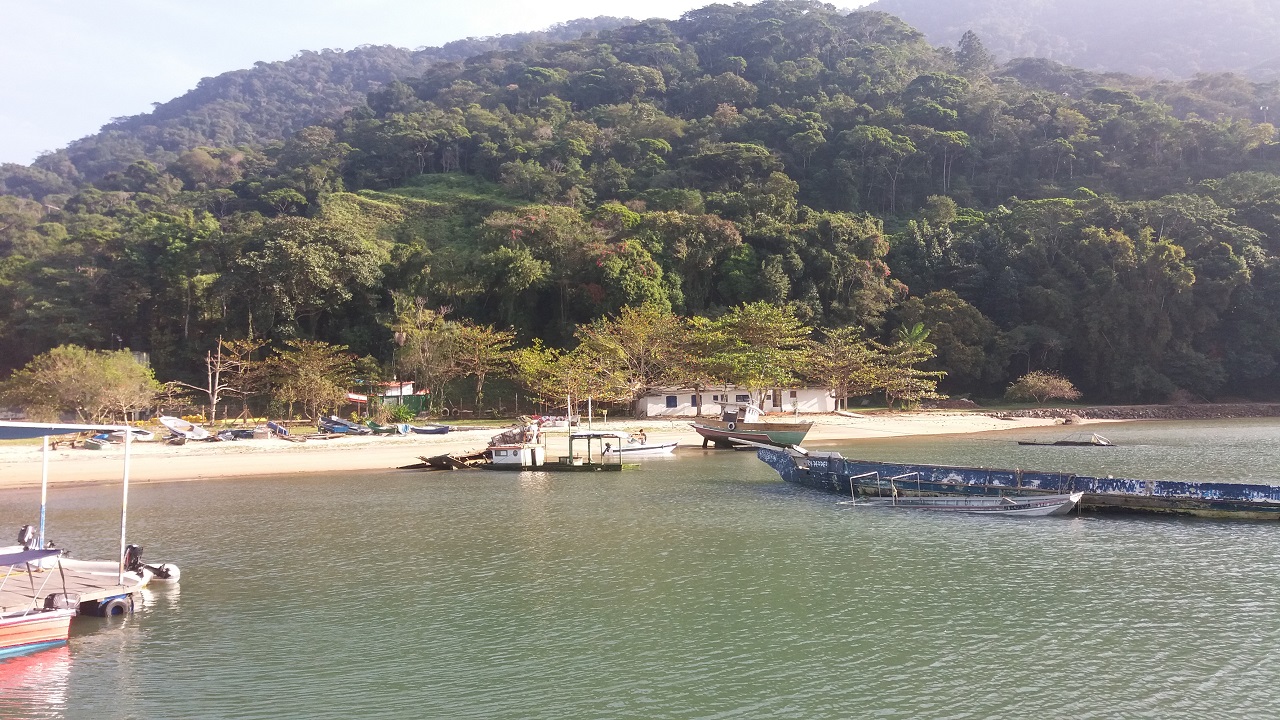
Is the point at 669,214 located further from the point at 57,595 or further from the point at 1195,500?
the point at 57,595

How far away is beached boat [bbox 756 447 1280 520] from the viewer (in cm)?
2016

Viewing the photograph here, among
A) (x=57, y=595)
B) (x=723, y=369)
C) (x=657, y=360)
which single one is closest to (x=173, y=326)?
(x=657, y=360)

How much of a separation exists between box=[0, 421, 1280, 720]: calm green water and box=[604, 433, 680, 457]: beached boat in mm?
12571

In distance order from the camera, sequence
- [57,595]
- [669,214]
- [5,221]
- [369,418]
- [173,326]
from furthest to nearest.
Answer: [5,221] < [669,214] < [173,326] < [369,418] < [57,595]

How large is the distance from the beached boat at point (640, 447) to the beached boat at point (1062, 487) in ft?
33.9

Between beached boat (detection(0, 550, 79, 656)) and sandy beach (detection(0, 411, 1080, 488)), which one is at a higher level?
sandy beach (detection(0, 411, 1080, 488))

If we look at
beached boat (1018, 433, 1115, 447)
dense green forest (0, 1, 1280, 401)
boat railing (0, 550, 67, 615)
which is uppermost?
dense green forest (0, 1, 1280, 401)

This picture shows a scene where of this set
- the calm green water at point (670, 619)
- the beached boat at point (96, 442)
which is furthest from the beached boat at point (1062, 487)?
the beached boat at point (96, 442)

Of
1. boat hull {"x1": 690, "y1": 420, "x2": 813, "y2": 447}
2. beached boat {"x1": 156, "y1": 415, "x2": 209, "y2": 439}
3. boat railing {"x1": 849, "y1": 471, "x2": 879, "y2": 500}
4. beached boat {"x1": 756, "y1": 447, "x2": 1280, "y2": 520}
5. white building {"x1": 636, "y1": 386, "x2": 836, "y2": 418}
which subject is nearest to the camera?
beached boat {"x1": 756, "y1": 447, "x2": 1280, "y2": 520}

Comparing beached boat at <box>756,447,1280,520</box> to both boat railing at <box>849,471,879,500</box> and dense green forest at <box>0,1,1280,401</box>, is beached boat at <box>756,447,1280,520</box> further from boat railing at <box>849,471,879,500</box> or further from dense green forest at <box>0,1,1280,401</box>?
dense green forest at <box>0,1,1280,401</box>

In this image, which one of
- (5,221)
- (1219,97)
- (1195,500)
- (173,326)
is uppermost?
(1219,97)

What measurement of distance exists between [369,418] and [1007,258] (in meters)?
51.3

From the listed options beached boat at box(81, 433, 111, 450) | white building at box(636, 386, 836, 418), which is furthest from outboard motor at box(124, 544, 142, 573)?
white building at box(636, 386, 836, 418)

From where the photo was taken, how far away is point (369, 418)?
45938mm
